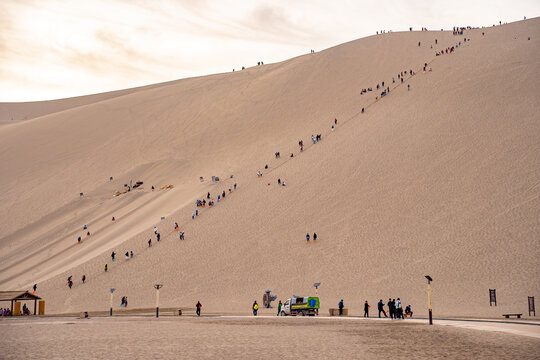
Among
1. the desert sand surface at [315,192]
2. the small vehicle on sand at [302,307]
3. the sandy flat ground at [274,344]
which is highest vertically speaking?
the desert sand surface at [315,192]

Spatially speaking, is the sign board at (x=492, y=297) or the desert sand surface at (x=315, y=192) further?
the desert sand surface at (x=315, y=192)

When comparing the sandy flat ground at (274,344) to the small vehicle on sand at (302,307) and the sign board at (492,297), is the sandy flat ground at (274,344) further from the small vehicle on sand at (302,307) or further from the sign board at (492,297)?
the sign board at (492,297)

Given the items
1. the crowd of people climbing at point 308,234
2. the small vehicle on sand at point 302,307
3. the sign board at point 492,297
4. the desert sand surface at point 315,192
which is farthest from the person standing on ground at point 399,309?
the sign board at point 492,297

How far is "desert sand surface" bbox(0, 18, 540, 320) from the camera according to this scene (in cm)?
3372

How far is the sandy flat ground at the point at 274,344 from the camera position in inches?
462

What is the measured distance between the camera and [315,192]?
4412 centimetres

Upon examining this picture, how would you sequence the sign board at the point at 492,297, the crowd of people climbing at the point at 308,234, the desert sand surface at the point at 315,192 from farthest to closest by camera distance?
the desert sand surface at the point at 315,192
the sign board at the point at 492,297
the crowd of people climbing at the point at 308,234

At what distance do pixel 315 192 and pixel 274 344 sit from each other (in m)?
30.6

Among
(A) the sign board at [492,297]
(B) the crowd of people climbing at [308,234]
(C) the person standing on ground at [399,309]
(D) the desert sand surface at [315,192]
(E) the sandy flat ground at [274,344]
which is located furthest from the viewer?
(D) the desert sand surface at [315,192]

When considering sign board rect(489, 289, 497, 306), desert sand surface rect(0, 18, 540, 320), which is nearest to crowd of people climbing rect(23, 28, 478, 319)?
desert sand surface rect(0, 18, 540, 320)

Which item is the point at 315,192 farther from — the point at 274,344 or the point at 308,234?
the point at 274,344

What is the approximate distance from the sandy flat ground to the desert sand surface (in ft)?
4.42

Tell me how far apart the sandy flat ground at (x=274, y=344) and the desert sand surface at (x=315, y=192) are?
53.0 inches

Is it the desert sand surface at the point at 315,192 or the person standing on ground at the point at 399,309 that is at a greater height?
the desert sand surface at the point at 315,192
